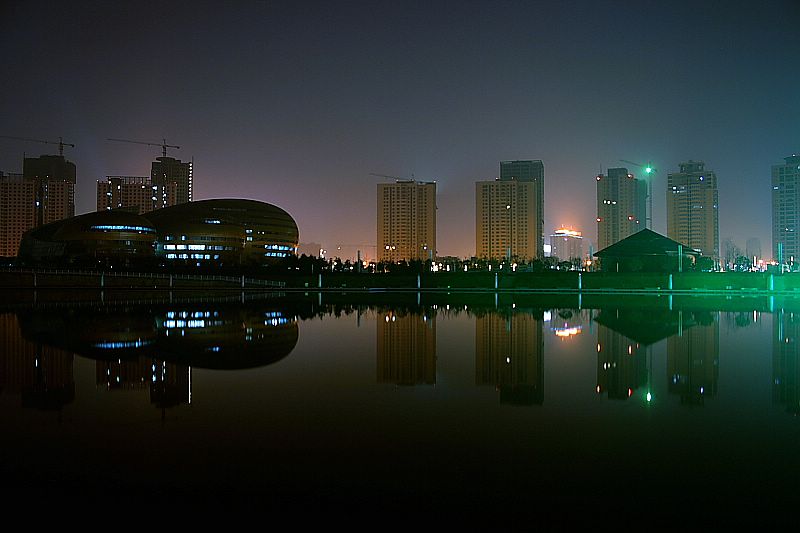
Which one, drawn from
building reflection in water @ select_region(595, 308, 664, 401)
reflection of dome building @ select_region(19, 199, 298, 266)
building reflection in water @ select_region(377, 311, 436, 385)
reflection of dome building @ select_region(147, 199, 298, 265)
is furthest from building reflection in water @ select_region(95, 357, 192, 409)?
reflection of dome building @ select_region(147, 199, 298, 265)

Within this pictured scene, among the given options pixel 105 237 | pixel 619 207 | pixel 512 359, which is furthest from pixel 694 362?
pixel 619 207

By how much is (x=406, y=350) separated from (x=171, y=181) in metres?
156

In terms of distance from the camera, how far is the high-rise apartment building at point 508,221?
4552 inches

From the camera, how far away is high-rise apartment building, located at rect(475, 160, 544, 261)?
115625 millimetres

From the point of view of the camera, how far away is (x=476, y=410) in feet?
20.4

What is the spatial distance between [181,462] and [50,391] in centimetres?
348

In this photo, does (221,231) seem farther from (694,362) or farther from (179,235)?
(694,362)

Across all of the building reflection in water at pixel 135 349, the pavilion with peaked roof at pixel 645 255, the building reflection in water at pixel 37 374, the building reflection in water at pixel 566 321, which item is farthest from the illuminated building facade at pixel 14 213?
the building reflection in water at pixel 37 374

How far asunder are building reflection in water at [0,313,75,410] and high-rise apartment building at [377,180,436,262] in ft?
342

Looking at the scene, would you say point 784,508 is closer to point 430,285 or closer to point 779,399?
point 779,399

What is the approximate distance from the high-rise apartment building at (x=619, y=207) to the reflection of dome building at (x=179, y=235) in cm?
5303

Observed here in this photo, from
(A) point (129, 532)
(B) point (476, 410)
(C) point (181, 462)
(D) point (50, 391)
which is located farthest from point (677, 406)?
(D) point (50, 391)

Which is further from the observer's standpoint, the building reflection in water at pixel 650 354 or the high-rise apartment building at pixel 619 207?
the high-rise apartment building at pixel 619 207

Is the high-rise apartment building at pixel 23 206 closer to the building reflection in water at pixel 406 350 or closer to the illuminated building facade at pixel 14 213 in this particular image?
the illuminated building facade at pixel 14 213
